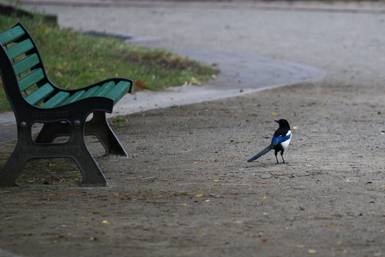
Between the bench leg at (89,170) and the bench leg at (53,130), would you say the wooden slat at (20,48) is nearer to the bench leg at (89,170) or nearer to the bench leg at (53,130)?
the bench leg at (53,130)

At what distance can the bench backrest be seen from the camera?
4.62m

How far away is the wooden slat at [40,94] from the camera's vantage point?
5117 mm

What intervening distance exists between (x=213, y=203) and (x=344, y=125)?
341 cm

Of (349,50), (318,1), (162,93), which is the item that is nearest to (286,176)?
(162,93)

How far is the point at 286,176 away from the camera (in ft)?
16.6

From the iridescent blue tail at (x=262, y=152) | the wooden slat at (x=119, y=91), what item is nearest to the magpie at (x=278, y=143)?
the iridescent blue tail at (x=262, y=152)

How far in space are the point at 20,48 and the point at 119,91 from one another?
3.50ft

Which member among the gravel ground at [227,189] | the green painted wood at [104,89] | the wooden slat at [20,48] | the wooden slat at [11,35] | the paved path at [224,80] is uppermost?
the wooden slat at [11,35]

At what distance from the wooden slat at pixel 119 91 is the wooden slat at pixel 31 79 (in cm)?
76

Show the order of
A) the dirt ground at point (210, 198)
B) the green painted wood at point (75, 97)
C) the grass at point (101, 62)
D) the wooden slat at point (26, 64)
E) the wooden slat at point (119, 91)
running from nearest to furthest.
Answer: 1. the dirt ground at point (210, 198)
2. the wooden slat at point (119, 91)
3. the wooden slat at point (26, 64)
4. the green painted wood at point (75, 97)
5. the grass at point (101, 62)

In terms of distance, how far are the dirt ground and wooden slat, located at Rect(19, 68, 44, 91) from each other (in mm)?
780

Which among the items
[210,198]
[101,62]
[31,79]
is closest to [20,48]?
[31,79]

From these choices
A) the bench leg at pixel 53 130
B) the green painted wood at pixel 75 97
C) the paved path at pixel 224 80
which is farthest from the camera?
the paved path at pixel 224 80

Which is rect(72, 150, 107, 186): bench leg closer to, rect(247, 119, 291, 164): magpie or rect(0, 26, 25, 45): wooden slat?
rect(0, 26, 25, 45): wooden slat
